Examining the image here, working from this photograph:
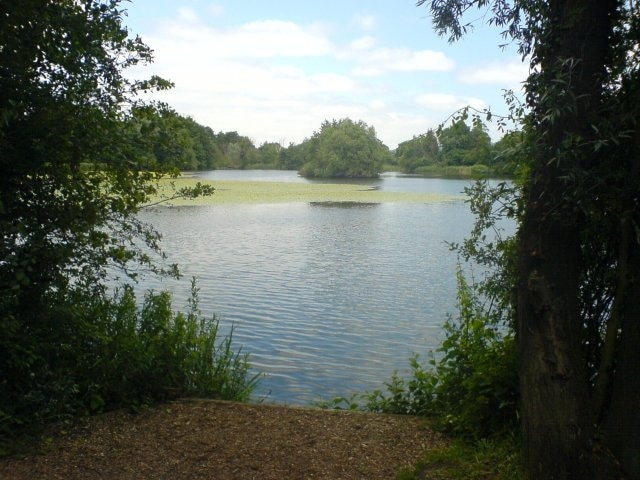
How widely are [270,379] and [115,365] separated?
140 inches

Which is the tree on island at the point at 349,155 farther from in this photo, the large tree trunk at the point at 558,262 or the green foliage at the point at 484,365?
the large tree trunk at the point at 558,262

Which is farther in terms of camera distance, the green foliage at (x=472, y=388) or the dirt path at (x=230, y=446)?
the green foliage at (x=472, y=388)

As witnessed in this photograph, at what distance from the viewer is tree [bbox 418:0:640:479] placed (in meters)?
3.58

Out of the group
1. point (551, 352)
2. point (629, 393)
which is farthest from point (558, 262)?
point (629, 393)

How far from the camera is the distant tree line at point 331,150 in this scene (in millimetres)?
4566

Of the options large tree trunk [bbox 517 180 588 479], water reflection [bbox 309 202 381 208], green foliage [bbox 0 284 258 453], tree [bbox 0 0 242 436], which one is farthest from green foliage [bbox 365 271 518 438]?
water reflection [bbox 309 202 381 208]

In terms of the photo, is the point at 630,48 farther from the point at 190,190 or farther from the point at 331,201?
the point at 331,201

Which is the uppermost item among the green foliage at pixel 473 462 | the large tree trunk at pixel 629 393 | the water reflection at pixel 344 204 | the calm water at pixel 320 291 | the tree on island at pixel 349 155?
the tree on island at pixel 349 155

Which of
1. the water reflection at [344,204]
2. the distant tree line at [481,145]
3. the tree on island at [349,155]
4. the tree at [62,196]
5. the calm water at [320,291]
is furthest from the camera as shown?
the tree on island at [349,155]

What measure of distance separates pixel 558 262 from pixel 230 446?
8.07 feet

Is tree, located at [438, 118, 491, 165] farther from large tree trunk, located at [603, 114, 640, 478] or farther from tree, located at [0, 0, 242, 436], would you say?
tree, located at [0, 0, 242, 436]

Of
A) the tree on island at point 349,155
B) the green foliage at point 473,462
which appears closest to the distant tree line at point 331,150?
the tree on island at point 349,155

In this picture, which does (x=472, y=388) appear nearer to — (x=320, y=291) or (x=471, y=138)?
(x=471, y=138)

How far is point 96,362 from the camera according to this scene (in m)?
4.96
